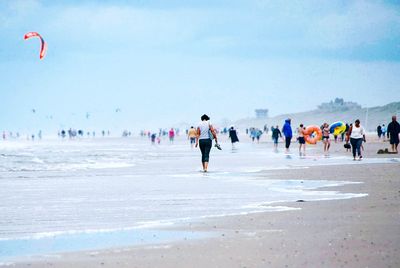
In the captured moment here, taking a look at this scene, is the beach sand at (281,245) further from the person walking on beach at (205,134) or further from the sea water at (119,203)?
the person walking on beach at (205,134)

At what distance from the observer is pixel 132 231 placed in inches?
347

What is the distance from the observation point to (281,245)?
746cm

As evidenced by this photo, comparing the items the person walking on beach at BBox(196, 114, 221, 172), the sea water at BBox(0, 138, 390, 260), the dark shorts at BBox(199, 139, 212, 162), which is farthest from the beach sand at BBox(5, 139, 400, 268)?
the person walking on beach at BBox(196, 114, 221, 172)

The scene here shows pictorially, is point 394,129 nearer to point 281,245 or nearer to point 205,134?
point 205,134

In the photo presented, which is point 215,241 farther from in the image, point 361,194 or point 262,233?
point 361,194

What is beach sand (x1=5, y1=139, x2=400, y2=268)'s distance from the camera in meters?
6.62

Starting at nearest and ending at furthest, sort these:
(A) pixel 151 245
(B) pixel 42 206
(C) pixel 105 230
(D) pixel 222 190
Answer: (A) pixel 151 245 → (C) pixel 105 230 → (B) pixel 42 206 → (D) pixel 222 190

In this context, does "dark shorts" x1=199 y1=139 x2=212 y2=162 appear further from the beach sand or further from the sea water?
the beach sand

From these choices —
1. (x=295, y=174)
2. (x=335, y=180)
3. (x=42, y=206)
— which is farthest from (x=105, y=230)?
(x=295, y=174)

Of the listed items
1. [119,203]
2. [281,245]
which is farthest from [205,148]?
[281,245]

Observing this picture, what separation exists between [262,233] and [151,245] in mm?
1416

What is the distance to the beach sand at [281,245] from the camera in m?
6.62

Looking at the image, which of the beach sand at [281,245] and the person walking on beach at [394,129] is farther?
the person walking on beach at [394,129]

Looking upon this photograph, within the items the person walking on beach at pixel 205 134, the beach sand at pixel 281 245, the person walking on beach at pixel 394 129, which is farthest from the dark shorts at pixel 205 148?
A: the person walking on beach at pixel 394 129
